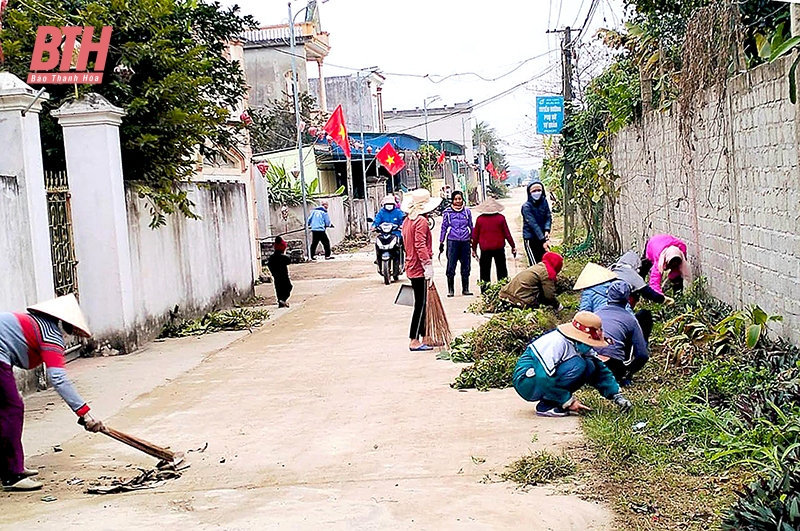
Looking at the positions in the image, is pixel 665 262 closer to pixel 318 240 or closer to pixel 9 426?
pixel 9 426

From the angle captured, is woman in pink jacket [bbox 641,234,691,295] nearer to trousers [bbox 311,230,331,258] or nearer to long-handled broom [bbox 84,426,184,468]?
long-handled broom [bbox 84,426,184,468]

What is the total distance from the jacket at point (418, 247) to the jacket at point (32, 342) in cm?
542

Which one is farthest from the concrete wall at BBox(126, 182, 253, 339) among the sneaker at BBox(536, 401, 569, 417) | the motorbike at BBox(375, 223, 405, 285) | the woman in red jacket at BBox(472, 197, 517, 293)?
the sneaker at BBox(536, 401, 569, 417)

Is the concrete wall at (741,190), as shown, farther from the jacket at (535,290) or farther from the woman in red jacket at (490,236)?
the woman in red jacket at (490,236)

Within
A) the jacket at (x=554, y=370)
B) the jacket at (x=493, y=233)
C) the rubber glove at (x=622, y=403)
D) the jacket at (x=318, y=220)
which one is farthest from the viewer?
the jacket at (x=318, y=220)

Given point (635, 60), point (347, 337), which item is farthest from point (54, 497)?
point (635, 60)

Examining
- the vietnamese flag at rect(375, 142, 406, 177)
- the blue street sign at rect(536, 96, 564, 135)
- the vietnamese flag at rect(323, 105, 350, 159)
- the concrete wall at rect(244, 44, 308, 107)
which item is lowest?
the vietnamese flag at rect(375, 142, 406, 177)

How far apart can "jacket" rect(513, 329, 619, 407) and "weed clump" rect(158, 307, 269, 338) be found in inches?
308

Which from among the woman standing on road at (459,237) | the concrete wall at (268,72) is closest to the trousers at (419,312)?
the woman standing on road at (459,237)

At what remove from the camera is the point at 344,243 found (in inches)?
1379

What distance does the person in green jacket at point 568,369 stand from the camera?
7.46m

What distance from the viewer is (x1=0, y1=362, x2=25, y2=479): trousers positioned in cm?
670

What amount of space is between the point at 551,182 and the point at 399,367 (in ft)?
57.2

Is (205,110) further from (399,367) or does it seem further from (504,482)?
(504,482)
